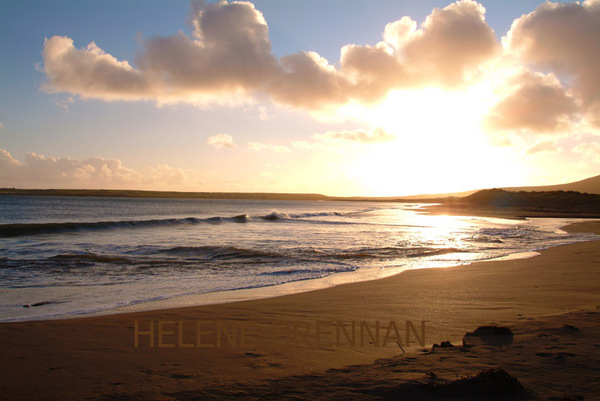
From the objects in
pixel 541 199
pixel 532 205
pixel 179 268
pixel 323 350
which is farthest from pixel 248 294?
pixel 541 199

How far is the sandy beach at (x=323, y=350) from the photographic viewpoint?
336 cm

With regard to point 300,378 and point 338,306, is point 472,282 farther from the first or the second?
point 300,378

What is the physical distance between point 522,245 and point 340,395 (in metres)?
18.6

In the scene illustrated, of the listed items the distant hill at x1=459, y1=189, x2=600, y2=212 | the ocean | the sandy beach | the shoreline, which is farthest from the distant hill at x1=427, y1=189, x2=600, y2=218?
the sandy beach

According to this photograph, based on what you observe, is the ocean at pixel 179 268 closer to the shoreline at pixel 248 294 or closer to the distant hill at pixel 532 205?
the shoreline at pixel 248 294

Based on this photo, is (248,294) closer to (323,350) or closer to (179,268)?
(323,350)

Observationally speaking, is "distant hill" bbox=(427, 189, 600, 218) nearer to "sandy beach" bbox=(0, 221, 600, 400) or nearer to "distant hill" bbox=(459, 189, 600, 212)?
"distant hill" bbox=(459, 189, 600, 212)

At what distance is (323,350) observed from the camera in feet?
15.5

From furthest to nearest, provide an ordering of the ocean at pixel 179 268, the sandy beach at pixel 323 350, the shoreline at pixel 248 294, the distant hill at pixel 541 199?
the distant hill at pixel 541 199 → the ocean at pixel 179 268 → the shoreline at pixel 248 294 → the sandy beach at pixel 323 350

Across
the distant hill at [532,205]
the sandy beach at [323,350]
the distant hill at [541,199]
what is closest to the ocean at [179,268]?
the sandy beach at [323,350]

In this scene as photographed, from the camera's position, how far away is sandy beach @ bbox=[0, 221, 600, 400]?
3.36 meters

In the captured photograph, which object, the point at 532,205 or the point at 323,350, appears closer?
the point at 323,350

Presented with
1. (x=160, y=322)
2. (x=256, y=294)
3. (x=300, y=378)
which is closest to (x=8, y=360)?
(x=160, y=322)

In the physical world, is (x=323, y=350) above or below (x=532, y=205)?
below
